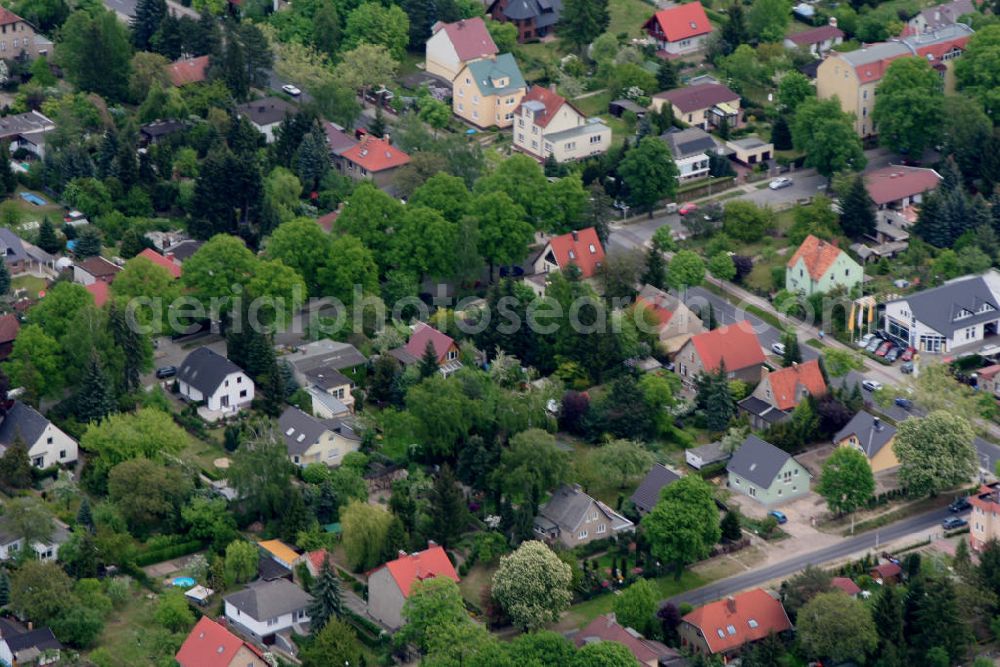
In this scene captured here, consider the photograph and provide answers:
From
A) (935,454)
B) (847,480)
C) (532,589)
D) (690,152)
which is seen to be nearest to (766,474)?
(847,480)

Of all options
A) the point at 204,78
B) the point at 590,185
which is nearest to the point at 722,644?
the point at 590,185

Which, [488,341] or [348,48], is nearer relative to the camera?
[488,341]

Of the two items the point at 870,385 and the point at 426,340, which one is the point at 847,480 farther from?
the point at 426,340

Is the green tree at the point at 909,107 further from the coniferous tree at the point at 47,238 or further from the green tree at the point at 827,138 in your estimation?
the coniferous tree at the point at 47,238

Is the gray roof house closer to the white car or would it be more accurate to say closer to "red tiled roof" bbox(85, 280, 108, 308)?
the white car

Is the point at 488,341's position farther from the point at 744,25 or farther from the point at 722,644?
the point at 744,25

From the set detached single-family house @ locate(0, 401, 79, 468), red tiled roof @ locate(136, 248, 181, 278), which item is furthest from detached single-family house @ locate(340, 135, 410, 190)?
detached single-family house @ locate(0, 401, 79, 468)

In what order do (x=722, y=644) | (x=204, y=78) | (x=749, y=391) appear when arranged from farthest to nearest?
(x=204, y=78) → (x=749, y=391) → (x=722, y=644)
